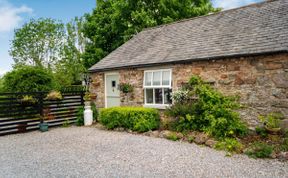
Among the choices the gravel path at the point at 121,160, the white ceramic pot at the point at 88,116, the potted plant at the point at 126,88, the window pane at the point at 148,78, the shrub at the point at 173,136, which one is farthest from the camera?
the white ceramic pot at the point at 88,116

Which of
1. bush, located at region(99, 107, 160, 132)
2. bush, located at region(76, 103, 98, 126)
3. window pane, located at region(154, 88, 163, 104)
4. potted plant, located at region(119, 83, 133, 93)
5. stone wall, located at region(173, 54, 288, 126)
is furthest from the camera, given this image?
bush, located at region(76, 103, 98, 126)

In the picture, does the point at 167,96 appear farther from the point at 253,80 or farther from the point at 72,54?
the point at 72,54

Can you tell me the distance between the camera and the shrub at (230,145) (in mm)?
6309

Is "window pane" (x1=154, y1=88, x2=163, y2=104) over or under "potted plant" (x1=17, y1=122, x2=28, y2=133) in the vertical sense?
over

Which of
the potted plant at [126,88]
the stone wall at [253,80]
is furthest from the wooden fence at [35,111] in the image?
the stone wall at [253,80]

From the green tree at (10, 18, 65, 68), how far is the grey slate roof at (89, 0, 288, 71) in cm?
1921

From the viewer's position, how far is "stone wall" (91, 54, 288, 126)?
7.03m

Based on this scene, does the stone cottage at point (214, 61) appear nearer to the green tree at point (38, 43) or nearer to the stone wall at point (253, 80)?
the stone wall at point (253, 80)

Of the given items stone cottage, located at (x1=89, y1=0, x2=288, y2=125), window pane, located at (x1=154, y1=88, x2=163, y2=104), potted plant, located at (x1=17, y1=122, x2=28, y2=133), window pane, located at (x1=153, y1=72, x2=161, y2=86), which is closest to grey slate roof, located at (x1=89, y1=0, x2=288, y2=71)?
stone cottage, located at (x1=89, y1=0, x2=288, y2=125)

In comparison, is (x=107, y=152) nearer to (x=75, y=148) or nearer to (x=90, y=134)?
(x=75, y=148)

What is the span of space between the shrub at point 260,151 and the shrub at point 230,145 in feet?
0.83

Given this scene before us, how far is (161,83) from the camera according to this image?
9.87m

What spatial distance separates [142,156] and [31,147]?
3697 millimetres

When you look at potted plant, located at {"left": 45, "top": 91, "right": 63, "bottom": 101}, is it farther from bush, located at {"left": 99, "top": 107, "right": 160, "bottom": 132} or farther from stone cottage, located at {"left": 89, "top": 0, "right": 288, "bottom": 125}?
bush, located at {"left": 99, "top": 107, "right": 160, "bottom": 132}
